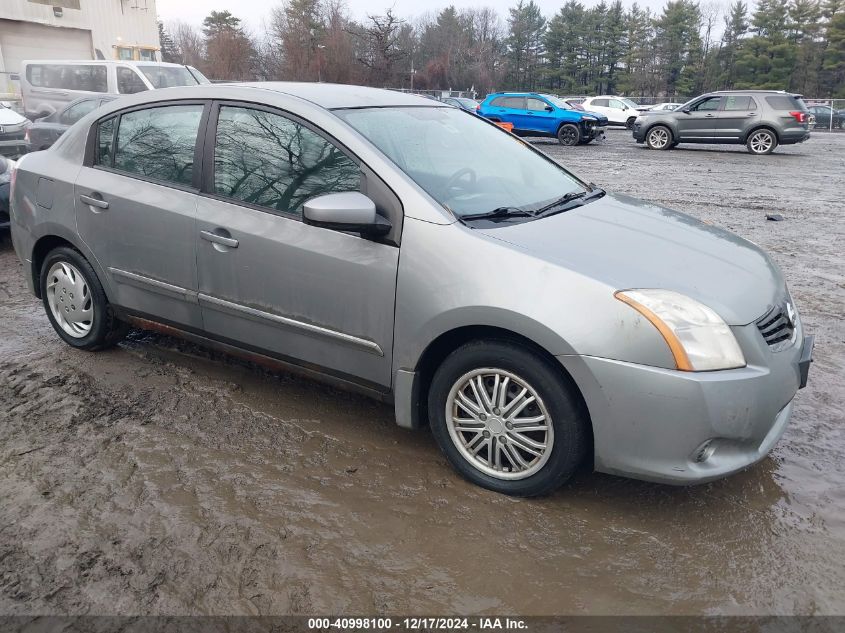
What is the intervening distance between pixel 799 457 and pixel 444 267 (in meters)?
1.96

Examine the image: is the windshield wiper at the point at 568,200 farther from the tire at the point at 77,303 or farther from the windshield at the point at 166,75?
the windshield at the point at 166,75

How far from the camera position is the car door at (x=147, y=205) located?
3668 mm

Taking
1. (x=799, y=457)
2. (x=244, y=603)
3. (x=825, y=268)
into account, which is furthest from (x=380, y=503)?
(x=825, y=268)

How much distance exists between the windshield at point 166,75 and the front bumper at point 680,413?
44.6 ft

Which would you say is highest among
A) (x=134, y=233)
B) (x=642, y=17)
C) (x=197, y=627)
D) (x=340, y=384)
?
(x=642, y=17)

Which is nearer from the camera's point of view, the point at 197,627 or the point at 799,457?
the point at 197,627

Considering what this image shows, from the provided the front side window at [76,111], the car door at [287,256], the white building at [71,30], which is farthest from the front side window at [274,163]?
the white building at [71,30]

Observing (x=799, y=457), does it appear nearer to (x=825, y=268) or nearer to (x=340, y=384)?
(x=340, y=384)

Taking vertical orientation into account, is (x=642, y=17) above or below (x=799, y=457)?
above

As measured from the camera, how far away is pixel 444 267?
2900 mm

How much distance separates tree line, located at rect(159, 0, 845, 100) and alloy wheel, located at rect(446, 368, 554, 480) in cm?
4606

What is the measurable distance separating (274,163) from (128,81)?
41.8ft

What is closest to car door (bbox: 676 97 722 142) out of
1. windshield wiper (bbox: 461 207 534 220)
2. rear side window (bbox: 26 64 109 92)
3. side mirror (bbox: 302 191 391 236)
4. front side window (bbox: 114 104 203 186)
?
rear side window (bbox: 26 64 109 92)

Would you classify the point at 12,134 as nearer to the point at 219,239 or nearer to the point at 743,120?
the point at 219,239
